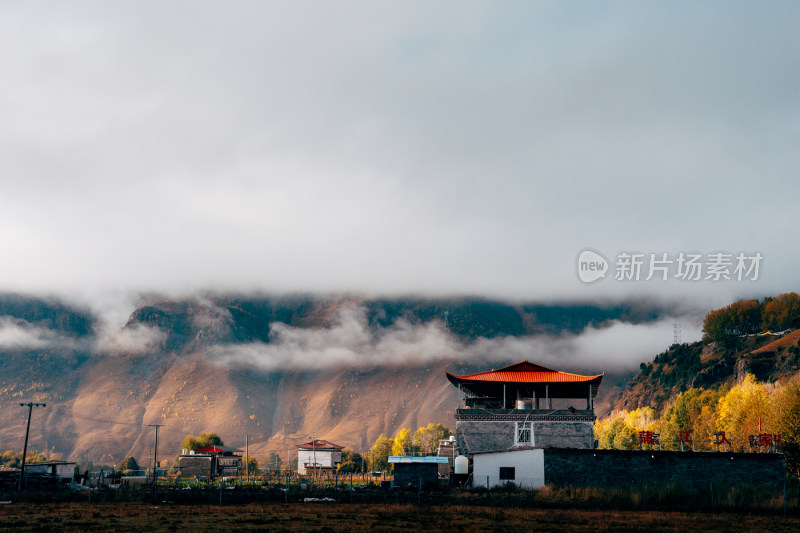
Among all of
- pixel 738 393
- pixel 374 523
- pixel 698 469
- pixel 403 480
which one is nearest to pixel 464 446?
pixel 403 480

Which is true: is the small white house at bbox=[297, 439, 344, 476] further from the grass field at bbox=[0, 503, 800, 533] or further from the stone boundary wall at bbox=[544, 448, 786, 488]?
the grass field at bbox=[0, 503, 800, 533]

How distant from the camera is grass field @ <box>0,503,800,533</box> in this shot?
39188 millimetres

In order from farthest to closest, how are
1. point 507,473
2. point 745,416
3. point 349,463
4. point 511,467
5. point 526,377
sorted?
point 349,463
point 745,416
point 526,377
point 507,473
point 511,467

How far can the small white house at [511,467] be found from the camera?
2660 inches

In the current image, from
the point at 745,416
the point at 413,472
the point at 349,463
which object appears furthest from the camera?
the point at 349,463

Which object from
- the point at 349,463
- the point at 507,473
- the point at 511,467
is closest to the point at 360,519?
the point at 511,467

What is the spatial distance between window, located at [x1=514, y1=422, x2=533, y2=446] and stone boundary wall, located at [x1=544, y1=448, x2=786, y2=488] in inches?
873

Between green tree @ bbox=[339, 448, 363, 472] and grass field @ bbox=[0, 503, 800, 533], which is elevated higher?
grass field @ bbox=[0, 503, 800, 533]

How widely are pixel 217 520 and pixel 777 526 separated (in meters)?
30.5

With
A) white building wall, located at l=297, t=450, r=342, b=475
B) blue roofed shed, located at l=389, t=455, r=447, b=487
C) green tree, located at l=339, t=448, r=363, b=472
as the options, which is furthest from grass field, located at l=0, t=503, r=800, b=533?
white building wall, located at l=297, t=450, r=342, b=475

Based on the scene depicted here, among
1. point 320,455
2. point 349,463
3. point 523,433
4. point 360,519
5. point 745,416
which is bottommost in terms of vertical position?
point 349,463

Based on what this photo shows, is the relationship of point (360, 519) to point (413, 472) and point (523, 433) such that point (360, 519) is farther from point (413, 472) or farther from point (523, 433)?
point (523, 433)

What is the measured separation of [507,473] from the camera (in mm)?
72312

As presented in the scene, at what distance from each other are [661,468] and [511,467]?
13.4 metres
